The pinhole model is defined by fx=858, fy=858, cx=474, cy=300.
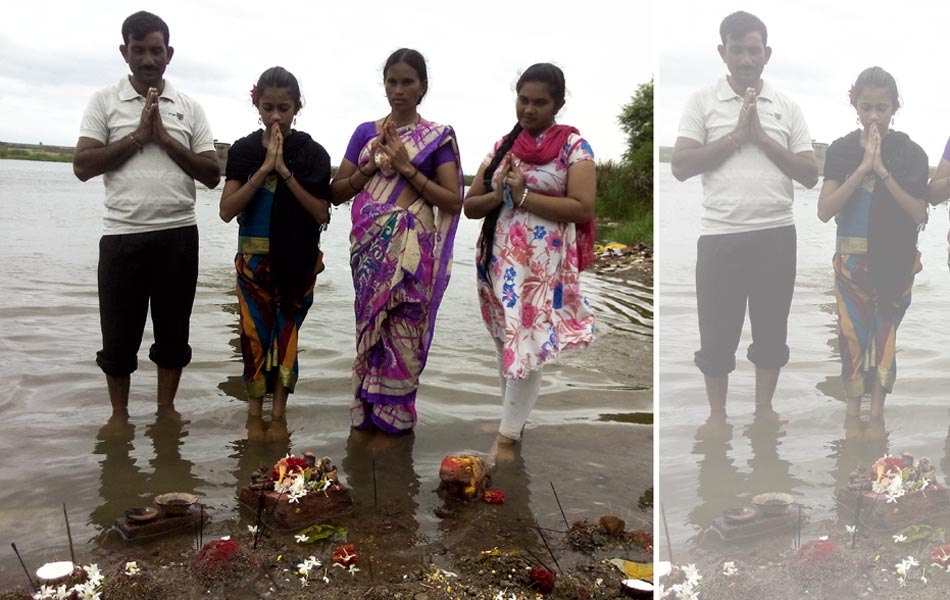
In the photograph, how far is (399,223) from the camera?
3441 mm

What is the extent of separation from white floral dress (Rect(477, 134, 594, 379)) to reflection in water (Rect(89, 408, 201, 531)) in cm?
138

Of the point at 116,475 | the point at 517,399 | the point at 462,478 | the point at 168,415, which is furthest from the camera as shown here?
the point at 168,415

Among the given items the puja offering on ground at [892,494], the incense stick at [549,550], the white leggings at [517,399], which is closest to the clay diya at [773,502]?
the puja offering on ground at [892,494]

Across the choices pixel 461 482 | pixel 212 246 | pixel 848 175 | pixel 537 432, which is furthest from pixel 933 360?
pixel 212 246

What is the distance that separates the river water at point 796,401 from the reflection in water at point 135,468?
1914mm

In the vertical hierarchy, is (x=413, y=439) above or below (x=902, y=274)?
below

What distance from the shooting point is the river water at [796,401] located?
7.52ft

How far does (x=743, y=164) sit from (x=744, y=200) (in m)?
0.09

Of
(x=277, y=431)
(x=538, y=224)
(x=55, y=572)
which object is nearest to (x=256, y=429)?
(x=277, y=431)

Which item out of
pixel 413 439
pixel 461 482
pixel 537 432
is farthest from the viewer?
pixel 537 432

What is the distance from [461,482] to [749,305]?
1348 millimetres

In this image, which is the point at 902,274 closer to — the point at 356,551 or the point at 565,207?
the point at 565,207

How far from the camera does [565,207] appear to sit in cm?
332

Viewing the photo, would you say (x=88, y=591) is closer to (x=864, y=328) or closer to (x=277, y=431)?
(x=277, y=431)
